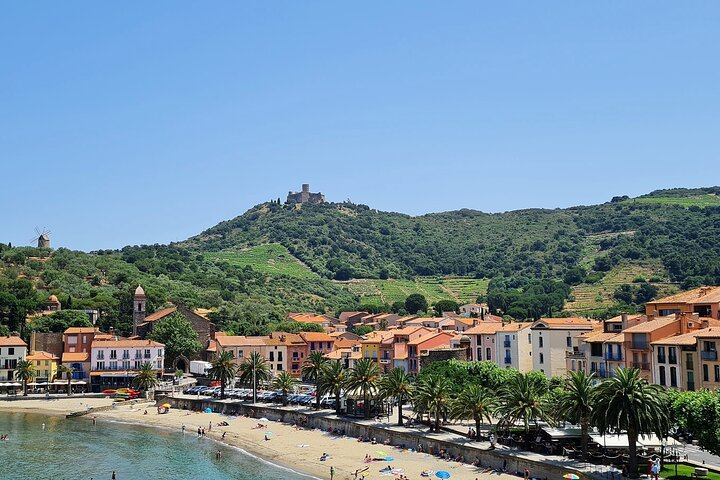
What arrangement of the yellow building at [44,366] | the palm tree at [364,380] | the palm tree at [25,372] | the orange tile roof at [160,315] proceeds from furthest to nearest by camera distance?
1. the orange tile roof at [160,315]
2. the yellow building at [44,366]
3. the palm tree at [25,372]
4. the palm tree at [364,380]

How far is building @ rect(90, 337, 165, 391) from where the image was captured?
10469cm

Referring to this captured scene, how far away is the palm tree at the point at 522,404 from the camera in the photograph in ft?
166

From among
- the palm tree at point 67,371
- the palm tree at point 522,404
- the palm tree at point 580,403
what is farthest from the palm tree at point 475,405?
the palm tree at point 67,371

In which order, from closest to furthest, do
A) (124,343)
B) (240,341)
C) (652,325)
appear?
(652,325) → (124,343) → (240,341)

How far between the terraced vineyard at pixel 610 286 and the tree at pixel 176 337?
7394 cm

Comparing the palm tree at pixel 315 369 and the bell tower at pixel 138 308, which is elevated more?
the bell tower at pixel 138 308

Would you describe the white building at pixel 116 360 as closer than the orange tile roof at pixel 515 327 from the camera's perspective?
No

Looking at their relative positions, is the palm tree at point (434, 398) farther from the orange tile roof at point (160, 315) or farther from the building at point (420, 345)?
the orange tile roof at point (160, 315)

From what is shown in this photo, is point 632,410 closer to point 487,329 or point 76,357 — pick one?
point 487,329

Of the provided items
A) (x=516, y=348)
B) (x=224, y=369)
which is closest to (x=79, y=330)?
(x=224, y=369)

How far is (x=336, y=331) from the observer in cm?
13875

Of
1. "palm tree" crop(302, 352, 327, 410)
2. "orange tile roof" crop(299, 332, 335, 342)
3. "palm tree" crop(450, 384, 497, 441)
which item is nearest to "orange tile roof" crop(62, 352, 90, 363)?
"orange tile roof" crop(299, 332, 335, 342)

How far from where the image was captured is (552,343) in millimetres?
80812

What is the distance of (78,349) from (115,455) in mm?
45794
